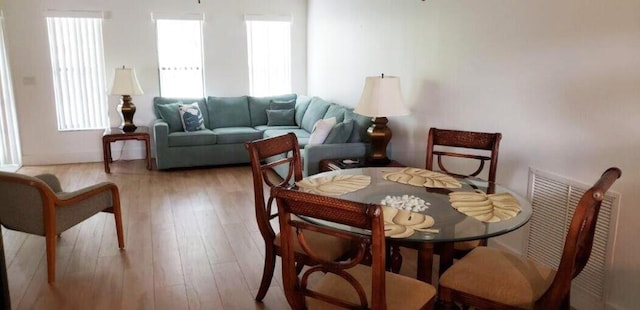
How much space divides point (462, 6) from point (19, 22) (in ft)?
17.2

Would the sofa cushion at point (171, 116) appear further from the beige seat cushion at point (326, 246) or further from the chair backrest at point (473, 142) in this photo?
the beige seat cushion at point (326, 246)

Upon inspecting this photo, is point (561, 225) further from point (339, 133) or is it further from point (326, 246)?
point (339, 133)

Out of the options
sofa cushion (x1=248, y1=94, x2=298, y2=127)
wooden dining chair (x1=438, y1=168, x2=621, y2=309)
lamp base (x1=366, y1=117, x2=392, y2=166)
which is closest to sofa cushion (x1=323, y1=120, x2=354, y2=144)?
lamp base (x1=366, y1=117, x2=392, y2=166)

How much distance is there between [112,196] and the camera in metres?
3.49

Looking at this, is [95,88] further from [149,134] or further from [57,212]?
[57,212]

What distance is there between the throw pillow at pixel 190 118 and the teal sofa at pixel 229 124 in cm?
8

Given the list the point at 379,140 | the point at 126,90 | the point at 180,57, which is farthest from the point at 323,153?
the point at 180,57

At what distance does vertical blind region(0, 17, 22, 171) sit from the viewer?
5887 millimetres

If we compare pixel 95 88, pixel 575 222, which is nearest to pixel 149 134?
pixel 95 88

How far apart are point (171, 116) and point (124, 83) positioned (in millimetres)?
671

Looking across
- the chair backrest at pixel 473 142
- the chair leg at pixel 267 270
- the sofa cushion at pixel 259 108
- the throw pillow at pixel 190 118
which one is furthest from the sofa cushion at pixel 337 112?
the chair leg at pixel 267 270

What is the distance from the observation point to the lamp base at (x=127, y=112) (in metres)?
6.02

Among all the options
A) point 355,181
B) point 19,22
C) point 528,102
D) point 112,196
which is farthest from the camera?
point 19,22

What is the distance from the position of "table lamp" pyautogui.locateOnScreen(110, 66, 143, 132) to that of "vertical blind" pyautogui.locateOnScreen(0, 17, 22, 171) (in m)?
1.29
